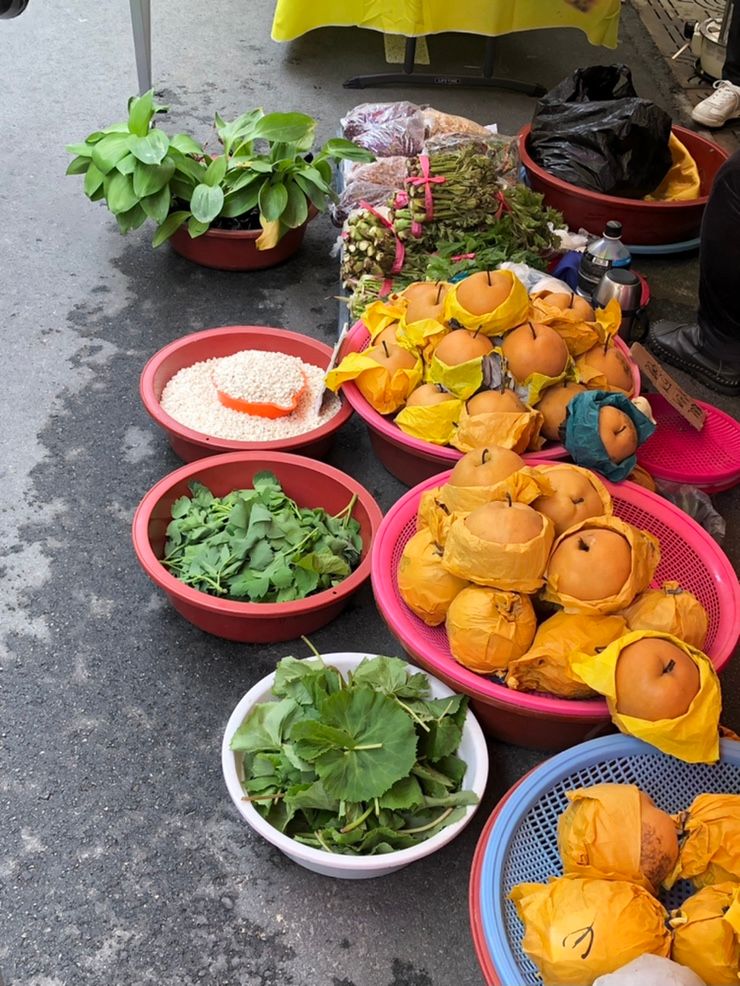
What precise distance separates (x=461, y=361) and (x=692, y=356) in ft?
3.97

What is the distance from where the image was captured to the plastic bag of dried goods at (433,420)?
2223 millimetres

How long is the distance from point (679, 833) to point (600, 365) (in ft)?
4.04

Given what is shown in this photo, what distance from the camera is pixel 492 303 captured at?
2.26m

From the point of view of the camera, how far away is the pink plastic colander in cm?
250

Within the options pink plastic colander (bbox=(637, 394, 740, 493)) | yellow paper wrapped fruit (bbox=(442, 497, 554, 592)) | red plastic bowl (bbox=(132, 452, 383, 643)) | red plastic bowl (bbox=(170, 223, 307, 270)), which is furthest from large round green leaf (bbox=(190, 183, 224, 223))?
yellow paper wrapped fruit (bbox=(442, 497, 554, 592))

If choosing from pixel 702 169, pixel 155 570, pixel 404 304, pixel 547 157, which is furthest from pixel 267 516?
pixel 702 169

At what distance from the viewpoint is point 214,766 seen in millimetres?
1858

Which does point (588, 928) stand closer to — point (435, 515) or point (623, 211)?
point (435, 515)

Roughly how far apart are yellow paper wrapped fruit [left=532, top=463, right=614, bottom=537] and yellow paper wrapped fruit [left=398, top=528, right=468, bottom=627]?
230 millimetres

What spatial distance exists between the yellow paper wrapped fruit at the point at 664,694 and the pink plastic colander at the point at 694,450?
39.0 inches

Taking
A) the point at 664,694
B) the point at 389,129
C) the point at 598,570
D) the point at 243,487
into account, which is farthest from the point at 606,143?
the point at 664,694

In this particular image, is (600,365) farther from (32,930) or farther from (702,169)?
(702,169)

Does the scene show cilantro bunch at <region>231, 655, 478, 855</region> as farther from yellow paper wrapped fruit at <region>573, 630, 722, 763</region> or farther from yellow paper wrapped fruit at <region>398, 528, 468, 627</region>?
yellow paper wrapped fruit at <region>573, 630, 722, 763</region>

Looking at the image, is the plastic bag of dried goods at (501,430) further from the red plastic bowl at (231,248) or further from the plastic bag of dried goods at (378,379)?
the red plastic bowl at (231,248)
